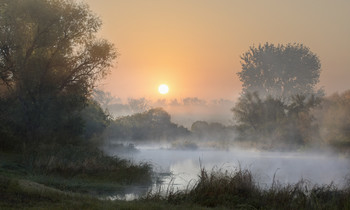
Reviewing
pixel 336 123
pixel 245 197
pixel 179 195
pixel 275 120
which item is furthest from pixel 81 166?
pixel 275 120

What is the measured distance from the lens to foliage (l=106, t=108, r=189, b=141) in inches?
2413

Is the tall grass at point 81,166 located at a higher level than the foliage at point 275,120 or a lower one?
lower

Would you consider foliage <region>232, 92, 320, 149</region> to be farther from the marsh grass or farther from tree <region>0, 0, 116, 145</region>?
the marsh grass

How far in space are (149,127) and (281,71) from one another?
2291 cm

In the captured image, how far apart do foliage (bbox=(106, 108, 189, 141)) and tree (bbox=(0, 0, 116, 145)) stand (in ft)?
81.6

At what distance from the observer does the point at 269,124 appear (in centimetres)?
5266

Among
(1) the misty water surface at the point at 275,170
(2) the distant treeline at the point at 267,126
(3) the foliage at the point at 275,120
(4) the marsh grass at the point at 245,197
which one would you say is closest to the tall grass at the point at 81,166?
(1) the misty water surface at the point at 275,170

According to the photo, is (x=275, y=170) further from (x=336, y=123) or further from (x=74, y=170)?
(x=336, y=123)

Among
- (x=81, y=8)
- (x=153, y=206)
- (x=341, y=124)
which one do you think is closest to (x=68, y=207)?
(x=153, y=206)

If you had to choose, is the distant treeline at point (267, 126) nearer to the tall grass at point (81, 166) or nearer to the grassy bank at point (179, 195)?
the tall grass at point (81, 166)

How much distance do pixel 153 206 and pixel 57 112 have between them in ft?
70.3

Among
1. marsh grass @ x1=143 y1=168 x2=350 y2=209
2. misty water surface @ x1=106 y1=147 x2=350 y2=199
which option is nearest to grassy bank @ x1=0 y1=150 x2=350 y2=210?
marsh grass @ x1=143 y1=168 x2=350 y2=209

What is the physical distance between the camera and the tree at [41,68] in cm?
3155

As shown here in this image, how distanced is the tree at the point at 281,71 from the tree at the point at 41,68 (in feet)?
122
